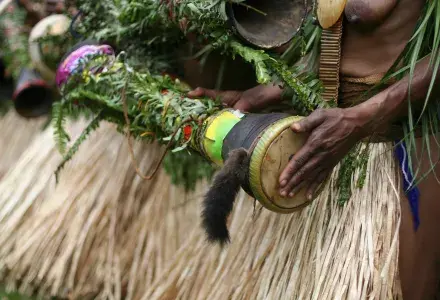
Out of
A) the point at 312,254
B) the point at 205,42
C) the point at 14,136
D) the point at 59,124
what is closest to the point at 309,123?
the point at 312,254

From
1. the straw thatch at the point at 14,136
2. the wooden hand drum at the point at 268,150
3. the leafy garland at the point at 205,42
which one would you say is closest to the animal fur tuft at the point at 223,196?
the wooden hand drum at the point at 268,150

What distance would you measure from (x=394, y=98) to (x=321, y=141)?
219 mm

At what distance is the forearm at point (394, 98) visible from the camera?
6.74 feet

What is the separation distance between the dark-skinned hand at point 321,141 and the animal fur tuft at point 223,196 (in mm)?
107

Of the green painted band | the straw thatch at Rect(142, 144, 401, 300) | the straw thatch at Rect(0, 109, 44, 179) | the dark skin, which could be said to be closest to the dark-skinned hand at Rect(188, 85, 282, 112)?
the dark skin

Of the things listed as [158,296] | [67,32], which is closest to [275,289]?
[158,296]

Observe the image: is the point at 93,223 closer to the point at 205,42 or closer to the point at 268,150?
the point at 205,42

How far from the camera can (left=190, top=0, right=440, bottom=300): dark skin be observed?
2029 mm

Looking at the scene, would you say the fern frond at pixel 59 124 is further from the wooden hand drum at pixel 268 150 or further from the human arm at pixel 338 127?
the human arm at pixel 338 127

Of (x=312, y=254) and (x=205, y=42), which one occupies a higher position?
Answer: (x=205, y=42)

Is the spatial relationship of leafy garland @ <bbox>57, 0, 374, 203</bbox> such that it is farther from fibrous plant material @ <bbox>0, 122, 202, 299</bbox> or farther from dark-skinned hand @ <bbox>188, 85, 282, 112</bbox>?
fibrous plant material @ <bbox>0, 122, 202, 299</bbox>

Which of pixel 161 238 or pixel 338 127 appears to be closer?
pixel 338 127

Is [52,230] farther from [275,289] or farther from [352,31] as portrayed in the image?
[352,31]

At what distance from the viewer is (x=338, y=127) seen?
6.62 feet
